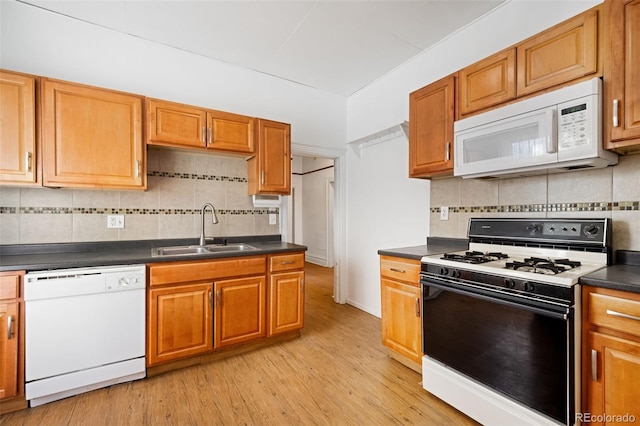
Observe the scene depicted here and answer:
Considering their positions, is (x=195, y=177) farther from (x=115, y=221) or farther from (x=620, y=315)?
(x=620, y=315)

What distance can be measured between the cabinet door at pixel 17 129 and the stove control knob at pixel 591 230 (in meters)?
3.56

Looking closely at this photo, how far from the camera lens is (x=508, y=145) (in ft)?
5.95

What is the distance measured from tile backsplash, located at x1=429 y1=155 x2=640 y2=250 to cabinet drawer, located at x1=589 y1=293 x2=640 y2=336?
0.64 meters

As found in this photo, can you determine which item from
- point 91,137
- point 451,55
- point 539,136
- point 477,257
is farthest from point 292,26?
point 477,257

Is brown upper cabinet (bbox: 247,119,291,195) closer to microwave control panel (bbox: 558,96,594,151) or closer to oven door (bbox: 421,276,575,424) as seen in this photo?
oven door (bbox: 421,276,575,424)

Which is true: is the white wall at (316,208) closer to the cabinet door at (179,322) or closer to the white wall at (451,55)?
the white wall at (451,55)

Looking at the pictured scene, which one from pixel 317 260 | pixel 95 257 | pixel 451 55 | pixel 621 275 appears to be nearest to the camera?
pixel 621 275

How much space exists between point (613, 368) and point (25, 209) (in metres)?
3.68

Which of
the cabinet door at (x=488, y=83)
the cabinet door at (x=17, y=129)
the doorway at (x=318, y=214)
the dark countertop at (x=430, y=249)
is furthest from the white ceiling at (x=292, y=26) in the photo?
the dark countertop at (x=430, y=249)

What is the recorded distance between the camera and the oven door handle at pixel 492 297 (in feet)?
4.35

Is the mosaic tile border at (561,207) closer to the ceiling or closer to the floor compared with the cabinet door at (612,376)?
closer to the ceiling

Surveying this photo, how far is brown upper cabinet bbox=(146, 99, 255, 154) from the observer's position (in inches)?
91.6

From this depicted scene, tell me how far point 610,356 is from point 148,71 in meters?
3.74

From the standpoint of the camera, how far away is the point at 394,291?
7.48 feet
